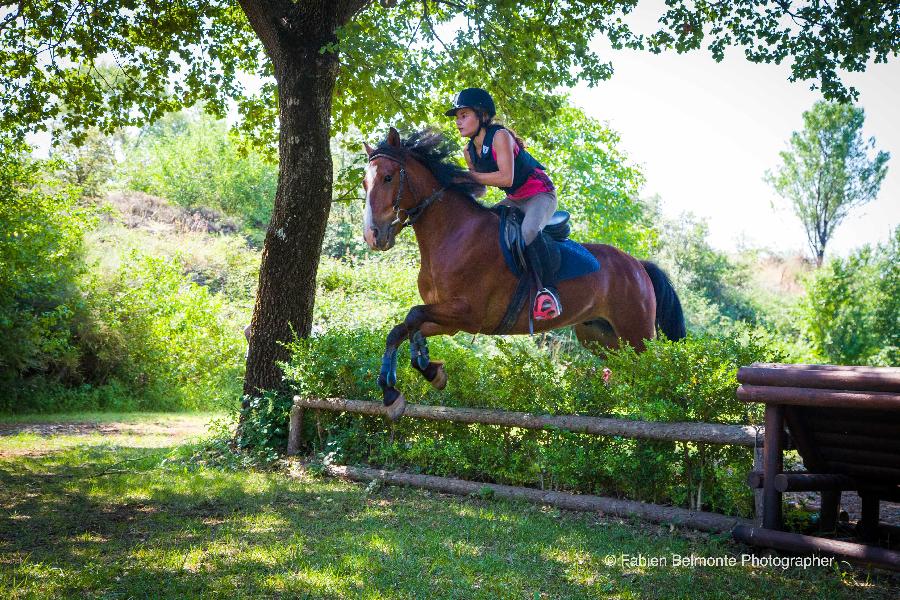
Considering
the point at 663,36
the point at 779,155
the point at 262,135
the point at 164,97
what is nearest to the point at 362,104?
the point at 262,135

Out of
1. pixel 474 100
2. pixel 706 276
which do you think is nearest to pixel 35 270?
pixel 474 100

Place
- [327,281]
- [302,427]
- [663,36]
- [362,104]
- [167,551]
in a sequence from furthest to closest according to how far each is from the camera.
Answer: [327,281] → [362,104] → [663,36] → [302,427] → [167,551]

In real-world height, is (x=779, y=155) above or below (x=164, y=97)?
above

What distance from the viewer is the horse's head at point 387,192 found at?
5.62 meters

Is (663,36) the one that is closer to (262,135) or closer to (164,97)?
(262,135)

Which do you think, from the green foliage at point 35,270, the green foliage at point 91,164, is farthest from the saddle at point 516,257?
the green foliage at point 91,164

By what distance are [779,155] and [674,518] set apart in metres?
42.4

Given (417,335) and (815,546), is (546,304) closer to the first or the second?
(417,335)

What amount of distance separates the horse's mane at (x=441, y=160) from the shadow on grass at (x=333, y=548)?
287 cm

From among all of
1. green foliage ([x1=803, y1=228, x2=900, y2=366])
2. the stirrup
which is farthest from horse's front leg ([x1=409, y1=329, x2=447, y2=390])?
green foliage ([x1=803, y1=228, x2=900, y2=366])

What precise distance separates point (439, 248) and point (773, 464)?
3.23m

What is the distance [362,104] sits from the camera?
444 inches

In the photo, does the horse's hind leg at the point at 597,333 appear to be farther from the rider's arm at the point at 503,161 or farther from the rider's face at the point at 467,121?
the rider's face at the point at 467,121

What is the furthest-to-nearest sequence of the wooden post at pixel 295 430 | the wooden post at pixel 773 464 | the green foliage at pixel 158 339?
the green foliage at pixel 158 339, the wooden post at pixel 295 430, the wooden post at pixel 773 464
